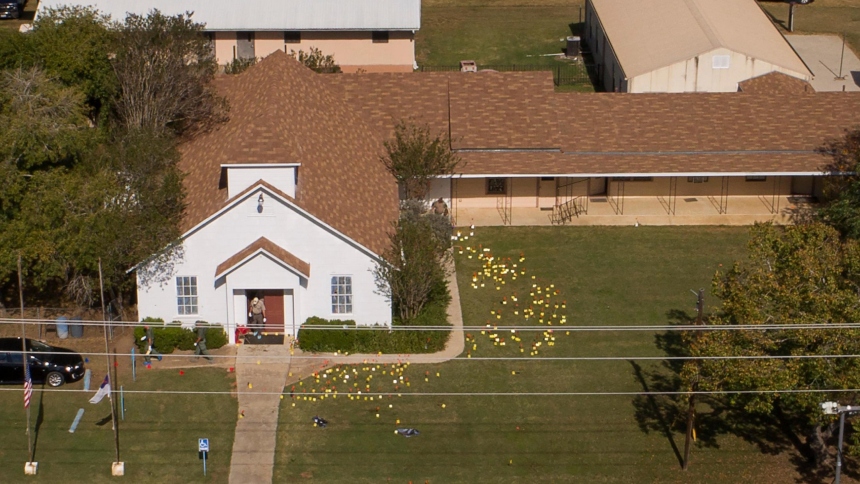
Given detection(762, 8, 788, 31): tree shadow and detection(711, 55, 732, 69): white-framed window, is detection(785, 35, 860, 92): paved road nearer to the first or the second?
detection(762, 8, 788, 31): tree shadow

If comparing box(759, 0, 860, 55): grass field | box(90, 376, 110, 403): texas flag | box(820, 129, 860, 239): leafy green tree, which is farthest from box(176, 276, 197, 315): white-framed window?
box(759, 0, 860, 55): grass field

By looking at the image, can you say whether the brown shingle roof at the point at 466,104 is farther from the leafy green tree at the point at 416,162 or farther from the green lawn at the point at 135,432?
the green lawn at the point at 135,432

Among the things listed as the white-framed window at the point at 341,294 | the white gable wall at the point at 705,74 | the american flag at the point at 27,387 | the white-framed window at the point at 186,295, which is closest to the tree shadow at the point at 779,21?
the white gable wall at the point at 705,74

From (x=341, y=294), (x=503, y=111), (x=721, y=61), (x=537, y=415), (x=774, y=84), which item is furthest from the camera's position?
(x=721, y=61)

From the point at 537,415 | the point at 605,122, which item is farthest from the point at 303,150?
the point at 605,122

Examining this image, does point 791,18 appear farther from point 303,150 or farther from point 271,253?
point 271,253

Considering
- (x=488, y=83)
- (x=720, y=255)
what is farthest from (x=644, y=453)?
(x=488, y=83)
